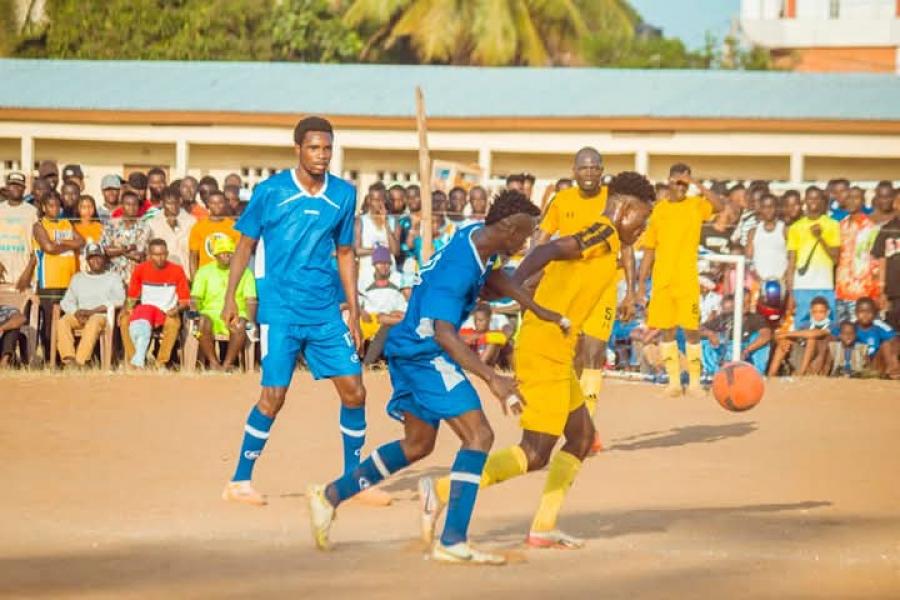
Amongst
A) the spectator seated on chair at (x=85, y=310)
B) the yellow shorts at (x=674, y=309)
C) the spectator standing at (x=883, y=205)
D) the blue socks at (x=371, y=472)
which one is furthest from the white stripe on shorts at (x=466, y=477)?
the spectator standing at (x=883, y=205)

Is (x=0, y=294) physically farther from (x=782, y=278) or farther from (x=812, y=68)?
(x=812, y=68)

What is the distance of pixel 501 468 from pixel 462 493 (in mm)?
418

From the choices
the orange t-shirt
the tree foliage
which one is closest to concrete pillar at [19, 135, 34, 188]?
the tree foliage

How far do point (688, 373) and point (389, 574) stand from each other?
29.8 feet

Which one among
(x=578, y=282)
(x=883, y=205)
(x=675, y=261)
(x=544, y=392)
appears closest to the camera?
(x=544, y=392)

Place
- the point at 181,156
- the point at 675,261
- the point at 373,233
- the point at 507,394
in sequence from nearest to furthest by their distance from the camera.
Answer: the point at 507,394 < the point at 675,261 < the point at 373,233 < the point at 181,156

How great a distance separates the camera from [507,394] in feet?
26.8

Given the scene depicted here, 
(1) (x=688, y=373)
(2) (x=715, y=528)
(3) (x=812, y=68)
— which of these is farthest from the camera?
(3) (x=812, y=68)

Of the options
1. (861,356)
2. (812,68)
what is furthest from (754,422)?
(812,68)

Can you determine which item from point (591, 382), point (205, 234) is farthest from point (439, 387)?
point (205, 234)

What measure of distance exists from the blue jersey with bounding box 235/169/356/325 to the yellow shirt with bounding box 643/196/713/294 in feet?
21.1

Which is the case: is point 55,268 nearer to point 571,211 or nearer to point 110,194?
point 110,194

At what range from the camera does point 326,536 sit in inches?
344

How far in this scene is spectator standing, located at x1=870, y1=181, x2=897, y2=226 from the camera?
18.6 metres
